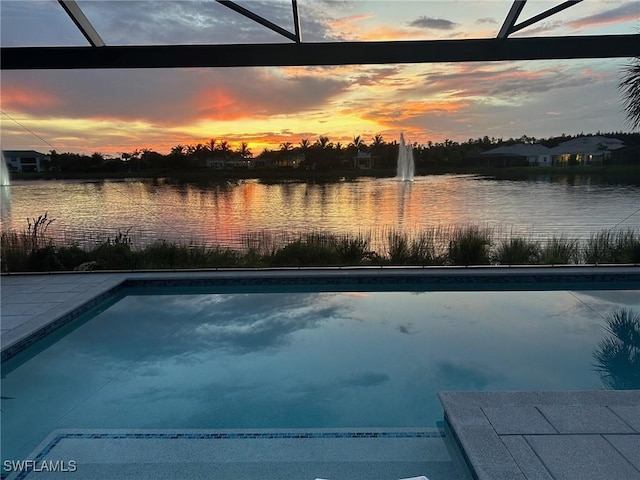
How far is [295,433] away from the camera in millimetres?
2320

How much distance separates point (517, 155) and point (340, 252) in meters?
8.36

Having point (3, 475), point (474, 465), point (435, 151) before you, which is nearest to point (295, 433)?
point (474, 465)

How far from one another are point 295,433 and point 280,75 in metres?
7.99

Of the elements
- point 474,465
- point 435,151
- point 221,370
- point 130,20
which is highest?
point 130,20

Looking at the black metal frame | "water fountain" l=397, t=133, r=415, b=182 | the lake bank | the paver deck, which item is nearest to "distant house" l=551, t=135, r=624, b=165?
the lake bank

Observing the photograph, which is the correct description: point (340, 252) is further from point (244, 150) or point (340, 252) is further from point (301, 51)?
point (244, 150)

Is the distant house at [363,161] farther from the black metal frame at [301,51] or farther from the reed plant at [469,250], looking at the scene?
the black metal frame at [301,51]

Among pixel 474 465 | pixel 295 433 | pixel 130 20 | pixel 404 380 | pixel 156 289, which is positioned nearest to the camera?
pixel 474 465

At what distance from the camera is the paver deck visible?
176 cm

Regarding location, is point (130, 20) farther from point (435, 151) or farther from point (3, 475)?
point (435, 151)

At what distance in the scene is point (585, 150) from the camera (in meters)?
10.7

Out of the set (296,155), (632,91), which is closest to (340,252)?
(632,91)

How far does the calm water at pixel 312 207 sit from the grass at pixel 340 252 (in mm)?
541

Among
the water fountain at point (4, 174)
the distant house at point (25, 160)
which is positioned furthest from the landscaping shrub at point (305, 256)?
the distant house at point (25, 160)
